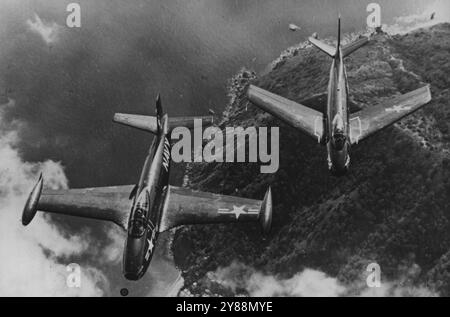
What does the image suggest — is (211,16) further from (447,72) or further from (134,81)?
(447,72)

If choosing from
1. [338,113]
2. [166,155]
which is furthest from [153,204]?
[338,113]

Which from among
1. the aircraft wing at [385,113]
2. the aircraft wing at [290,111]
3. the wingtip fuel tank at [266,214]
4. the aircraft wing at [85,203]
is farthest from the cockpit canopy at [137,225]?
the aircraft wing at [385,113]

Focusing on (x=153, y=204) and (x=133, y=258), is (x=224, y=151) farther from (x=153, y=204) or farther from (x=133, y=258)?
(x=133, y=258)

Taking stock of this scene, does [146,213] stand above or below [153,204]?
below

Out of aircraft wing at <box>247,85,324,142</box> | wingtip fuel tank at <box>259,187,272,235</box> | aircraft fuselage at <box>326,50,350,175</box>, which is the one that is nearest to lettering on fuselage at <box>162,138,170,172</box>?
aircraft wing at <box>247,85,324,142</box>
